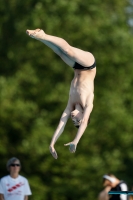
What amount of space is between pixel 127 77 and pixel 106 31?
1.63 metres

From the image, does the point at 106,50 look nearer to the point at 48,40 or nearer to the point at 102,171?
the point at 102,171

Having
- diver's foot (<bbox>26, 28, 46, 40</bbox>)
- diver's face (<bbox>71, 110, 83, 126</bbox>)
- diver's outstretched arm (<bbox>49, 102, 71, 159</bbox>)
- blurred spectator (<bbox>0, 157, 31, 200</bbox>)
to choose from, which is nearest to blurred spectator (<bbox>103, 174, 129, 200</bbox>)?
blurred spectator (<bbox>0, 157, 31, 200</bbox>)

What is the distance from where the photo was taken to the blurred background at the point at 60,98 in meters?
21.2

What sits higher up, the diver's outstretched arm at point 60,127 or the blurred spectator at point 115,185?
the blurred spectator at point 115,185

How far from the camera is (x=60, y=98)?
2142cm

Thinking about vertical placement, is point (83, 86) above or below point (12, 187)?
above

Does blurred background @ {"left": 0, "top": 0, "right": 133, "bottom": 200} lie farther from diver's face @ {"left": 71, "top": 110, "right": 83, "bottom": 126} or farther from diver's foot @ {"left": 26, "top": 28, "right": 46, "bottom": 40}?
diver's foot @ {"left": 26, "top": 28, "right": 46, "bottom": 40}

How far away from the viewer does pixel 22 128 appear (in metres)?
21.4

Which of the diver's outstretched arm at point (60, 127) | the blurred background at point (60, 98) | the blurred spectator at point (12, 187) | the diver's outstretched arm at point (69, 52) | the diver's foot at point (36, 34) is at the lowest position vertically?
the diver's outstretched arm at point (60, 127)

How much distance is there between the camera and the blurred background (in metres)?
21.2

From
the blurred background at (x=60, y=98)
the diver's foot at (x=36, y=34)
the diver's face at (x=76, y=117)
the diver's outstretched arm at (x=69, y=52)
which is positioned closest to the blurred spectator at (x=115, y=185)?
the diver's face at (x=76, y=117)

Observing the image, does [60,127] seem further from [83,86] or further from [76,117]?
[83,86]

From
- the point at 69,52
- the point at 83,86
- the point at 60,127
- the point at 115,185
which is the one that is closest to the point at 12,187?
the point at 115,185

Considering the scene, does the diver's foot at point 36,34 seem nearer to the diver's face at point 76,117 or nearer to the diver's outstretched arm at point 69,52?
the diver's outstretched arm at point 69,52
